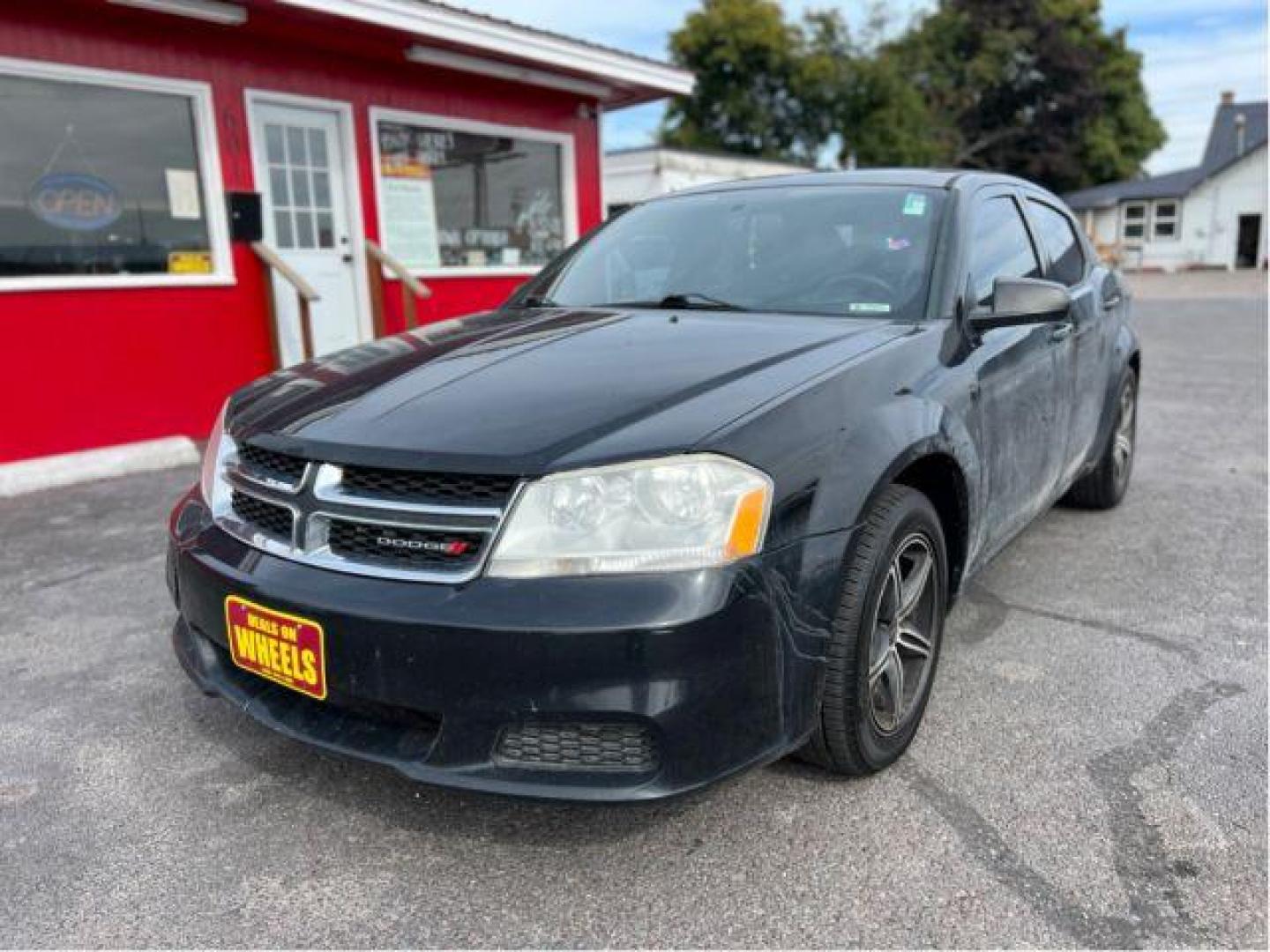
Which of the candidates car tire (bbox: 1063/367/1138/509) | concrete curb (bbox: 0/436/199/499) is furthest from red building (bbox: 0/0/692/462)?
car tire (bbox: 1063/367/1138/509)

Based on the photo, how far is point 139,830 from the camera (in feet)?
7.54

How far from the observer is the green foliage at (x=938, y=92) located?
3475cm

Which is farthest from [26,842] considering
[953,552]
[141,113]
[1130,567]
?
[141,113]

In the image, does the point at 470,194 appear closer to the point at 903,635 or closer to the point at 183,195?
the point at 183,195

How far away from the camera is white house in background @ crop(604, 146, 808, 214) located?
17.3 metres

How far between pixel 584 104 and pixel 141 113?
4.29 m

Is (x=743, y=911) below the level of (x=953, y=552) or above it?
below

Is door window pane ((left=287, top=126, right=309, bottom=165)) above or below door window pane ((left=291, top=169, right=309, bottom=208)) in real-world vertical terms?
above

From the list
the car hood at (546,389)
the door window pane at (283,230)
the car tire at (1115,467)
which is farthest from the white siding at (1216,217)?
the car hood at (546,389)

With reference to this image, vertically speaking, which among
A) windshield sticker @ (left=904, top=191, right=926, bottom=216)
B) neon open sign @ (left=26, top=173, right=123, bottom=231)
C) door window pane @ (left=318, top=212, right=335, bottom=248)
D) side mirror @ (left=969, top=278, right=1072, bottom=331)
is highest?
neon open sign @ (left=26, top=173, right=123, bottom=231)

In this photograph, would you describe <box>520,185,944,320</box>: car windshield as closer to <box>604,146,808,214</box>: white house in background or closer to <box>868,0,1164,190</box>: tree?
<box>604,146,808,214</box>: white house in background

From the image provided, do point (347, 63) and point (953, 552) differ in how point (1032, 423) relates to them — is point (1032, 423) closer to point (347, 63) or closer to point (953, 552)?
point (953, 552)

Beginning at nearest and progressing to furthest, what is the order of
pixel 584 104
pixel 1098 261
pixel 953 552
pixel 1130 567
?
1. pixel 953 552
2. pixel 1130 567
3. pixel 1098 261
4. pixel 584 104

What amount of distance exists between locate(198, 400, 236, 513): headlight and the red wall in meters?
3.97
